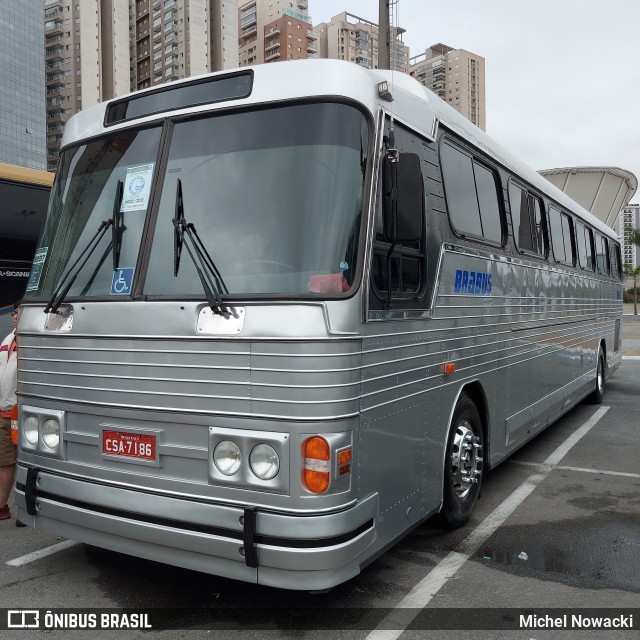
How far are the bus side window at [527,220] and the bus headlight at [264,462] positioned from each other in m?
3.97

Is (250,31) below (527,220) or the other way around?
the other way around

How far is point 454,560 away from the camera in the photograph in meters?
4.64

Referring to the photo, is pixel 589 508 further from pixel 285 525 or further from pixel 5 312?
pixel 5 312

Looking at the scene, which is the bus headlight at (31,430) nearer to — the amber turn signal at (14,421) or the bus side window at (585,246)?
the amber turn signal at (14,421)

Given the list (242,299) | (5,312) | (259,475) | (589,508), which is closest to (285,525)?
→ (259,475)

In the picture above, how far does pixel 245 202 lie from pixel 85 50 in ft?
325

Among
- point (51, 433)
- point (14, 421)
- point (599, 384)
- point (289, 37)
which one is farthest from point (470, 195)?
point (289, 37)

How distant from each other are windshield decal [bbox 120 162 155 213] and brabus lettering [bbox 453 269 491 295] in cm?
221

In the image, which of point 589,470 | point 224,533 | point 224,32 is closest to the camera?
point 224,533

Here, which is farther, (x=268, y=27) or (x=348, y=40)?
(x=268, y=27)

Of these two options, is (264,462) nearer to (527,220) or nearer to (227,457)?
(227,457)

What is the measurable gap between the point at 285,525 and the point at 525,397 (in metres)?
4.12

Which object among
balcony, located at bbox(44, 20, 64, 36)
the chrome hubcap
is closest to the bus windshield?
the chrome hubcap

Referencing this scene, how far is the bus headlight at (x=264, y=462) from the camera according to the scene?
3.32 meters
